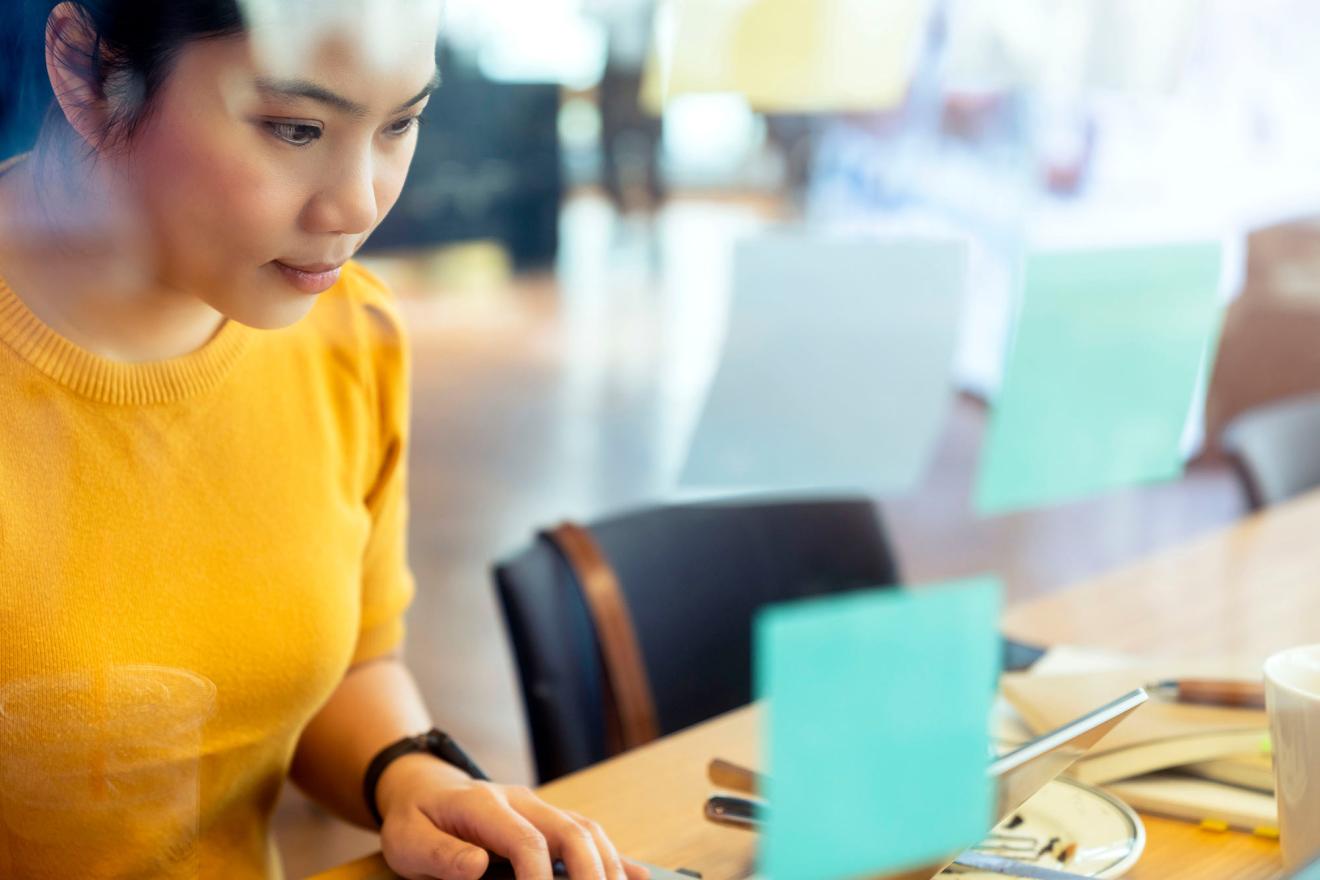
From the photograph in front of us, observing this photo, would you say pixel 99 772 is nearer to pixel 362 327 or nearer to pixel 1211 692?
pixel 362 327

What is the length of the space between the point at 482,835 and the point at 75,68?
0.40 meters

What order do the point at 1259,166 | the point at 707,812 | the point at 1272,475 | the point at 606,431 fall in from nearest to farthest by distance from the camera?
the point at 707,812, the point at 1272,475, the point at 1259,166, the point at 606,431

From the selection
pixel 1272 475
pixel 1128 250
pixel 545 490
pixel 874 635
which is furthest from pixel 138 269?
pixel 545 490

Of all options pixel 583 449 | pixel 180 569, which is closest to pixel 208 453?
pixel 180 569

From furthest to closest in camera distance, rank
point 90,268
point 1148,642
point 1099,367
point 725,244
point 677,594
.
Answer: point 725,244 < point 677,594 < point 1148,642 < point 1099,367 < point 90,268

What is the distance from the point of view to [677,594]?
123 cm

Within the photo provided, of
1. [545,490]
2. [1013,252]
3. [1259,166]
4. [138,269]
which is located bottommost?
[545,490]

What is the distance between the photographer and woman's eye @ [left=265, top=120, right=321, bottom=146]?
21.8 inches

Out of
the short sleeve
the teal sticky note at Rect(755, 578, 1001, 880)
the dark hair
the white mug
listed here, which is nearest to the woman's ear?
the dark hair

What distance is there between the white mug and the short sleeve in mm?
508

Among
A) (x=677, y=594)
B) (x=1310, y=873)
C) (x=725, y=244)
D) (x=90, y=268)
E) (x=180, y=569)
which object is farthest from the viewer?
(x=725, y=244)

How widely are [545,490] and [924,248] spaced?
267cm

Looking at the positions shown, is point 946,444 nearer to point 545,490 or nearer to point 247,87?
point 545,490

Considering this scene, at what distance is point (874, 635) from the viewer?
63 cm
